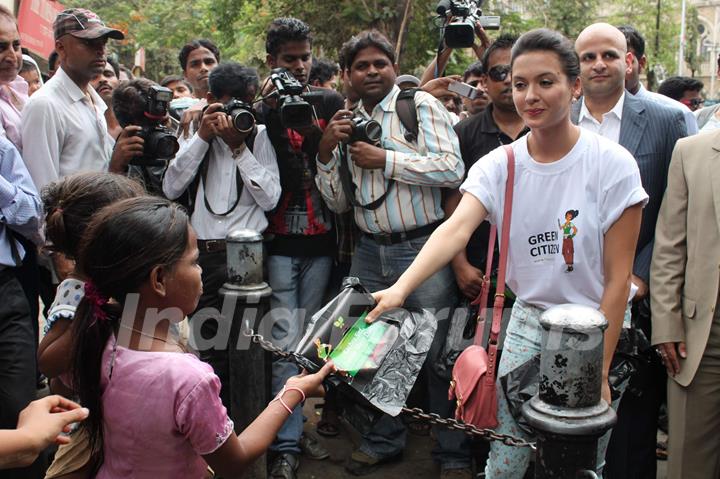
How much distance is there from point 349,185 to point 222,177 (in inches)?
27.4

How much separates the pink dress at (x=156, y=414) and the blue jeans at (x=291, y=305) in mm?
1814

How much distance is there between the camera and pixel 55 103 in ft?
11.6

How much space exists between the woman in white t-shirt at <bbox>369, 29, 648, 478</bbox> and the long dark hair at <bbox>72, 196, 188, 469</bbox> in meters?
0.82

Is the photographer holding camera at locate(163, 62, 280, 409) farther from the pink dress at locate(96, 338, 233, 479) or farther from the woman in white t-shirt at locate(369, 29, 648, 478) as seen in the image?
the pink dress at locate(96, 338, 233, 479)

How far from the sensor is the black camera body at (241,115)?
3629 mm

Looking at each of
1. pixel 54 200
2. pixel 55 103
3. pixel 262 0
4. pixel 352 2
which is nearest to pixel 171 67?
pixel 262 0

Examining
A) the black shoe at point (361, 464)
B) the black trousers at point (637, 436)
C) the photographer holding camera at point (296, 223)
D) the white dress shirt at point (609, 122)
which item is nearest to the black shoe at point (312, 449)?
the photographer holding camera at point (296, 223)

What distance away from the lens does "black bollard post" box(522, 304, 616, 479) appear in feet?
5.48

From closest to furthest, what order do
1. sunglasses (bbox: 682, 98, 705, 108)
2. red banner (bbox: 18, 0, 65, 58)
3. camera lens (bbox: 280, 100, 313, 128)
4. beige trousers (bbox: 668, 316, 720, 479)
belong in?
1. beige trousers (bbox: 668, 316, 720, 479)
2. camera lens (bbox: 280, 100, 313, 128)
3. sunglasses (bbox: 682, 98, 705, 108)
4. red banner (bbox: 18, 0, 65, 58)

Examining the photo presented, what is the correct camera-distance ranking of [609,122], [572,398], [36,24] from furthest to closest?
[36,24] < [609,122] < [572,398]

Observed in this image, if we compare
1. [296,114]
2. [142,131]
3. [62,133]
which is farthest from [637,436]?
[62,133]

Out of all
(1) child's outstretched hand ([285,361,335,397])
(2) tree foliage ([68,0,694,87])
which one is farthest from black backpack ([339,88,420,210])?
(2) tree foliage ([68,0,694,87])

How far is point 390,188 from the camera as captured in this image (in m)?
3.66

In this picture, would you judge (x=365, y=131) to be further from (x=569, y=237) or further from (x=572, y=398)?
(x=572, y=398)
